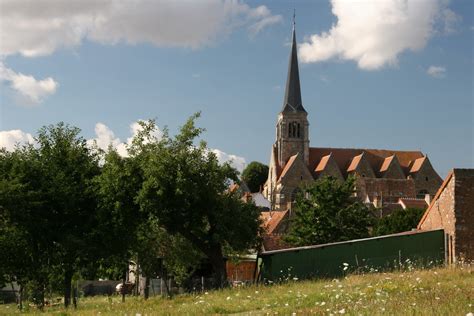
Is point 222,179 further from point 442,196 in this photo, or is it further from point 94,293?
point 94,293

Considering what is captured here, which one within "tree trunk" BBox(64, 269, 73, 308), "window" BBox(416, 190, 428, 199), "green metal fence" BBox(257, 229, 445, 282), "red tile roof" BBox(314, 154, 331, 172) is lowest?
"tree trunk" BBox(64, 269, 73, 308)

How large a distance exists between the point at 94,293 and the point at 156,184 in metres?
21.4

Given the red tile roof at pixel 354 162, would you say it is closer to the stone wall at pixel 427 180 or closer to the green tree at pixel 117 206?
the stone wall at pixel 427 180

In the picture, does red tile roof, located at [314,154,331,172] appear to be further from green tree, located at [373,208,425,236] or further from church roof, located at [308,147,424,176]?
green tree, located at [373,208,425,236]

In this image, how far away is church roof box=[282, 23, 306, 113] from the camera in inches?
4063

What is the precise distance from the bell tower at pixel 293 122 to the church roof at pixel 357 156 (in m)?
2.05

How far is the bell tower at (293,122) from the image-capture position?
103250 mm

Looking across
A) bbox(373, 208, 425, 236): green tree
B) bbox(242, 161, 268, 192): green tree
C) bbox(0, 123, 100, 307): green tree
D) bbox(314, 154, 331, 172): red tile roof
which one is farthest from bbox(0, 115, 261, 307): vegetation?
bbox(242, 161, 268, 192): green tree

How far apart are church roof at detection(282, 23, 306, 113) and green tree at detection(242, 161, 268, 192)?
17278 mm

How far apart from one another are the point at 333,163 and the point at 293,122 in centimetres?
997

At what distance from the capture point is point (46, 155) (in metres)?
25.7

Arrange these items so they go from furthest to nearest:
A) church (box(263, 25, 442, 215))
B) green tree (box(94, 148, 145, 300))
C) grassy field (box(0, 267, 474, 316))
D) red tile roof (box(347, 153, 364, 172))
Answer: red tile roof (box(347, 153, 364, 172))
church (box(263, 25, 442, 215))
green tree (box(94, 148, 145, 300))
grassy field (box(0, 267, 474, 316))

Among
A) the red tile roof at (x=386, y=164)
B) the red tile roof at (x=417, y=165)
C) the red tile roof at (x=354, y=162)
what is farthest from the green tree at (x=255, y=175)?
the red tile roof at (x=417, y=165)

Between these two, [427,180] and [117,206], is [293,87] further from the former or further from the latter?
[117,206]
